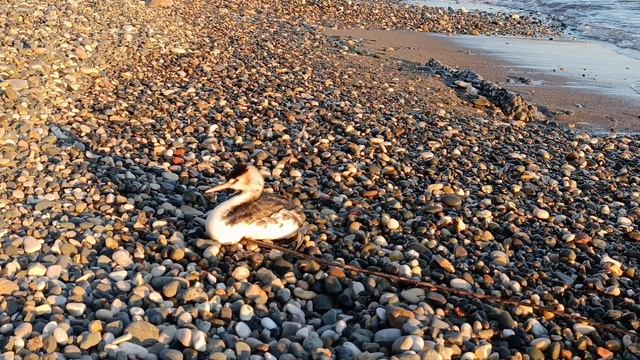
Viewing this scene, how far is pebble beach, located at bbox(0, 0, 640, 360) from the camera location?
493 cm

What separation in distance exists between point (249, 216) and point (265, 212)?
0.19 meters

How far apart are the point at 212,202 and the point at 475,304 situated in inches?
120

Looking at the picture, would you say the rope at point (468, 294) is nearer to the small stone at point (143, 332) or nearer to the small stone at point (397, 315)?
the small stone at point (397, 315)

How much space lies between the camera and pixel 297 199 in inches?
288

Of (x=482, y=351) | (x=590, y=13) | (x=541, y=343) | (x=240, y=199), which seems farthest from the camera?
(x=590, y=13)

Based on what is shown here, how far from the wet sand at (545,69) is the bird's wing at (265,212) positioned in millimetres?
7106

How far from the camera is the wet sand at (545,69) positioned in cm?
1219

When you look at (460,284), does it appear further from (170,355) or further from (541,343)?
(170,355)

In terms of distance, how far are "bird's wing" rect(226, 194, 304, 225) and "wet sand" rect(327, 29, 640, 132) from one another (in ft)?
23.3

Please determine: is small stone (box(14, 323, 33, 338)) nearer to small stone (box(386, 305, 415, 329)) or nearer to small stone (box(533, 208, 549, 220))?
small stone (box(386, 305, 415, 329))

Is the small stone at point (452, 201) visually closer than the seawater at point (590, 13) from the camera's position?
Yes

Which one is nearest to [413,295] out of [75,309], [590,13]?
[75,309]

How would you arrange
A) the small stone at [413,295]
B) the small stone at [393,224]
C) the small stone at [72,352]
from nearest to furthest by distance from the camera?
the small stone at [72,352] < the small stone at [413,295] < the small stone at [393,224]

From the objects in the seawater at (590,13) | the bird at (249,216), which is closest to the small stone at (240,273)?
the bird at (249,216)
